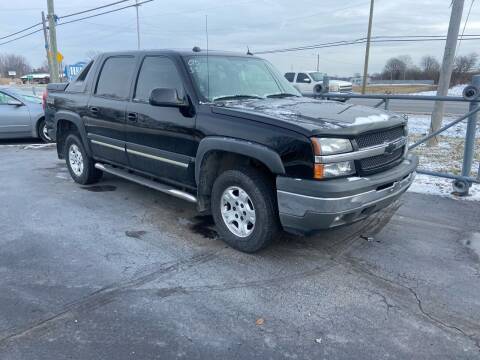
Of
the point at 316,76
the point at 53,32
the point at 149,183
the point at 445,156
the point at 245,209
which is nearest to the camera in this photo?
the point at 245,209

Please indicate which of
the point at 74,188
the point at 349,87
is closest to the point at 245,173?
the point at 74,188

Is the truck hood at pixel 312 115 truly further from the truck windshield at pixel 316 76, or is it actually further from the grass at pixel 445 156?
the truck windshield at pixel 316 76

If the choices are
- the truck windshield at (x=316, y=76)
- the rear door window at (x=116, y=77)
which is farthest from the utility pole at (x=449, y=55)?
the truck windshield at (x=316, y=76)

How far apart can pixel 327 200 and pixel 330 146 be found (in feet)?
1.44

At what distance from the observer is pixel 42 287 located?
346 centimetres

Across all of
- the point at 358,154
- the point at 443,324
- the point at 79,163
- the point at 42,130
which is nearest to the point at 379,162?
the point at 358,154

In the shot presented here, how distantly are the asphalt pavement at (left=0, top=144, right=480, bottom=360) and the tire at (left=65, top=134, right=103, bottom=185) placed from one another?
3.78 feet

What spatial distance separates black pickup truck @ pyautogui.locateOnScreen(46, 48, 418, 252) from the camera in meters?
3.42

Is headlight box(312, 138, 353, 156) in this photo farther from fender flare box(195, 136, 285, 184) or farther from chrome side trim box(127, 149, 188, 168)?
chrome side trim box(127, 149, 188, 168)

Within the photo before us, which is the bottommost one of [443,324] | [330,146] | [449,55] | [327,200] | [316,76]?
[443,324]

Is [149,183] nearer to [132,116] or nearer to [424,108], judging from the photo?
[132,116]

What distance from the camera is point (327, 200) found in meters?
3.32

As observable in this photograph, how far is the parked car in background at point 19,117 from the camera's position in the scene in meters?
10.6

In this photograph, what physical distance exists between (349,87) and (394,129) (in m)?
22.0
